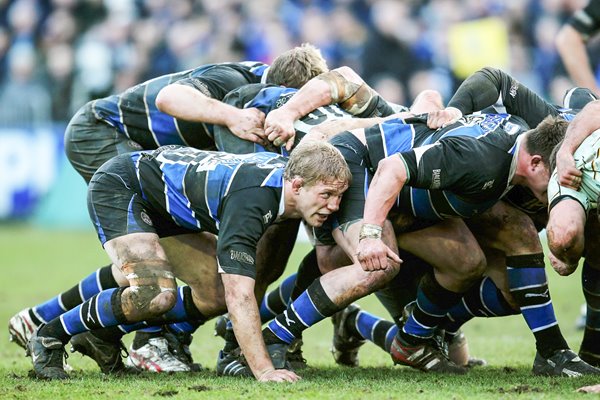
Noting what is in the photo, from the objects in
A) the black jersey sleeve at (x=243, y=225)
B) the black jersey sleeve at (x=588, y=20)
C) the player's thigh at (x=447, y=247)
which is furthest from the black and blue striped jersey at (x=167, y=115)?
the black jersey sleeve at (x=588, y=20)

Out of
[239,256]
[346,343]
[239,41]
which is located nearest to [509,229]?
[346,343]

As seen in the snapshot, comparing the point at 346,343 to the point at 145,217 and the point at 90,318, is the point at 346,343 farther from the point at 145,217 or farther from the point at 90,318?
the point at 90,318

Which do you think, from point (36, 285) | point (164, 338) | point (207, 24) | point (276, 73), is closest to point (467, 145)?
point (276, 73)

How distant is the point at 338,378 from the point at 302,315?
1.54 feet

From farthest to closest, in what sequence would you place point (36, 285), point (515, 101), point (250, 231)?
point (36, 285), point (515, 101), point (250, 231)

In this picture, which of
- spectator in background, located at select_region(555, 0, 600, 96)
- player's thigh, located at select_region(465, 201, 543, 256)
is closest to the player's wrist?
player's thigh, located at select_region(465, 201, 543, 256)

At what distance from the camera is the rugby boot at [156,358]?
7406 millimetres

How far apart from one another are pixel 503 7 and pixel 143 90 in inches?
386

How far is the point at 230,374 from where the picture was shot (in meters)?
6.89

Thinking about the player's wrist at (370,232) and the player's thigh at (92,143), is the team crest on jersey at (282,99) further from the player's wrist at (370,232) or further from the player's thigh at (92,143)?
the player's wrist at (370,232)

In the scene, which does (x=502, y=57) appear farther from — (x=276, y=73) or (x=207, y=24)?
(x=276, y=73)

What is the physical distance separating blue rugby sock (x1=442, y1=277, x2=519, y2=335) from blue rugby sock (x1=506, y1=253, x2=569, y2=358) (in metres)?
0.34

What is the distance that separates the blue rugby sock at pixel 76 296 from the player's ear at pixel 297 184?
1917 mm

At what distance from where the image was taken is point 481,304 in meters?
7.46
